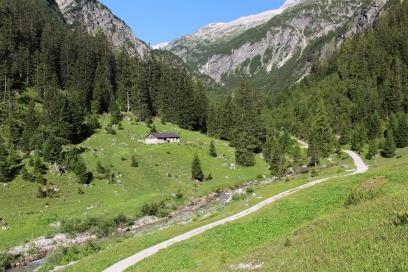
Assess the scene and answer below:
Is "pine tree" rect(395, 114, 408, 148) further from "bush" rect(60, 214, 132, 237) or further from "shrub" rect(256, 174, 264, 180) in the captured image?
"bush" rect(60, 214, 132, 237)

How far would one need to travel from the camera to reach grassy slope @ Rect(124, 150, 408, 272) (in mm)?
13861

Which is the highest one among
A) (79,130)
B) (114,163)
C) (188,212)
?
(79,130)

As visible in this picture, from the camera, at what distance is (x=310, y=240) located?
19.6 m

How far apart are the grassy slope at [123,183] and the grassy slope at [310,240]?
31.7 m

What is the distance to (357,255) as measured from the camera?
13.9 meters

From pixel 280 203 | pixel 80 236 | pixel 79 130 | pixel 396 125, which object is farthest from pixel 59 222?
pixel 396 125

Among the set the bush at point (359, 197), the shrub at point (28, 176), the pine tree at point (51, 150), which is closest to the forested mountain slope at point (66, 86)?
the pine tree at point (51, 150)

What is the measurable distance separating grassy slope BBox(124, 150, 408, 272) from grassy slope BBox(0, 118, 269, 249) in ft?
104

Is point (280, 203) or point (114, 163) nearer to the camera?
point (280, 203)

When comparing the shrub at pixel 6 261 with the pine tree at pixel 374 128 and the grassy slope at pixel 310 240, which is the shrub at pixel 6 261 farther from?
the pine tree at pixel 374 128

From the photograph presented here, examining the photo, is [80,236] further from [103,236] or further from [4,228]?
[4,228]

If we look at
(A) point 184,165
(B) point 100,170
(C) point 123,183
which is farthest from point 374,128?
(B) point 100,170

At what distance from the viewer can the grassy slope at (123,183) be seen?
5828 cm

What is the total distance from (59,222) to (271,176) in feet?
174
